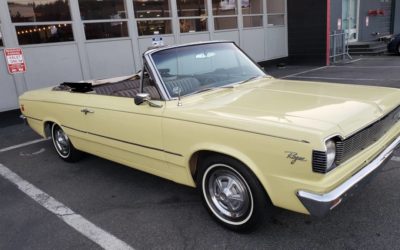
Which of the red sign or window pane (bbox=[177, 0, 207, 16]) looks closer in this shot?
the red sign

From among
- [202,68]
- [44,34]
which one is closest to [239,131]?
[202,68]

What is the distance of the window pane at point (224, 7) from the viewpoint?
12.2 meters

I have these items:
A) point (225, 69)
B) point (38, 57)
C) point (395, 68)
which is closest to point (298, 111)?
point (225, 69)

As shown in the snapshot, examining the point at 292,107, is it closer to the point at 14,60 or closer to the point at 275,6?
the point at 14,60

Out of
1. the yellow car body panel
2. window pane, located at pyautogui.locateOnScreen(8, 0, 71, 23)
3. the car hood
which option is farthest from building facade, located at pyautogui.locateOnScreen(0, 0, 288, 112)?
the car hood

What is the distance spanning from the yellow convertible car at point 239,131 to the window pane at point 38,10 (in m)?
4.18

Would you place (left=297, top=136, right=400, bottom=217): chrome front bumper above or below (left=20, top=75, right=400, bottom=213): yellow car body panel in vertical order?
below

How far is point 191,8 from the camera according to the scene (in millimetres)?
11273

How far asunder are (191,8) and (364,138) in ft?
30.5

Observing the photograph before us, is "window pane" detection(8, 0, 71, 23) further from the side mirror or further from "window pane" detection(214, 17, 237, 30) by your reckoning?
the side mirror

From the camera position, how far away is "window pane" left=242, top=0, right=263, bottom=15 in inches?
524

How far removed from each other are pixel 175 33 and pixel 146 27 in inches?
40.2

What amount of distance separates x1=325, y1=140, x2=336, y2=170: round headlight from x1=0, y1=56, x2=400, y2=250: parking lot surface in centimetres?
77

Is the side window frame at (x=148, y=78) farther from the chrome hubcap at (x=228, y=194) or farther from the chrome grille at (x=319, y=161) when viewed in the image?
the chrome grille at (x=319, y=161)
